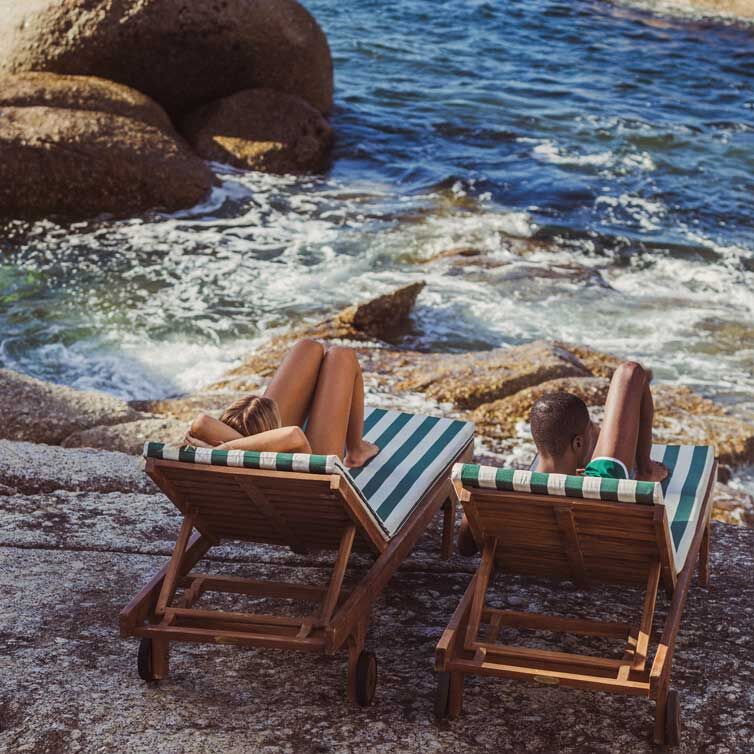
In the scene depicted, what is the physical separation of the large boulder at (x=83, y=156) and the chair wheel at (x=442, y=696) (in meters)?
9.05

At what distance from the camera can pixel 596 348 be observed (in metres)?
9.16

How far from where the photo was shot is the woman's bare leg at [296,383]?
170 inches

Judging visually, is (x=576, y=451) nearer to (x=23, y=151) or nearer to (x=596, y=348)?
(x=596, y=348)

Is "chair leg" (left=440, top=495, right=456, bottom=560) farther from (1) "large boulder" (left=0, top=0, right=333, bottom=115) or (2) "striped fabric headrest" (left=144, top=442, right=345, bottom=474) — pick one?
(1) "large boulder" (left=0, top=0, right=333, bottom=115)

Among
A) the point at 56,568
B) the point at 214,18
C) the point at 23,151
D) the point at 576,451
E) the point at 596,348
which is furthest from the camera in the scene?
the point at 214,18

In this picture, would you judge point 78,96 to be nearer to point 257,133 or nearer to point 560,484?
point 257,133

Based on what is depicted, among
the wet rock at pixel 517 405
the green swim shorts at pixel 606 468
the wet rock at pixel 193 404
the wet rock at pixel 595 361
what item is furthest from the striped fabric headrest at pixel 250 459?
the wet rock at pixel 595 361

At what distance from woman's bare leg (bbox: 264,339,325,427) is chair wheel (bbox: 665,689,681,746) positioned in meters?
1.85

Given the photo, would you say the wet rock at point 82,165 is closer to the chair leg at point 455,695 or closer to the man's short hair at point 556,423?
the man's short hair at point 556,423

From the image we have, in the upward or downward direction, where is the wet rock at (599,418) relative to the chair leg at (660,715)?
downward

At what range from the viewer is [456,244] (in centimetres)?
1135

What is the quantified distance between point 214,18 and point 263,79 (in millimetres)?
1038

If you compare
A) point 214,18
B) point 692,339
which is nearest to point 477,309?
point 692,339

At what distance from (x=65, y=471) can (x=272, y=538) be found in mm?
1732
